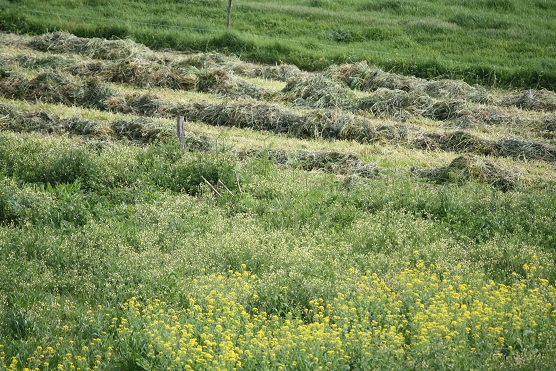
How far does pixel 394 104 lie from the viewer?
18.2 metres

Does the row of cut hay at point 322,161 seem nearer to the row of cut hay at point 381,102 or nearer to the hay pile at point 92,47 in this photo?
the row of cut hay at point 381,102

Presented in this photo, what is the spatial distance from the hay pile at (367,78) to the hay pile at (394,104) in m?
1.14

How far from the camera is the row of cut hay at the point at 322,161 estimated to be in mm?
13977

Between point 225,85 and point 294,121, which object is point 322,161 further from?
point 225,85

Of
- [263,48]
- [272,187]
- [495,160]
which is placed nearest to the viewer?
[272,187]

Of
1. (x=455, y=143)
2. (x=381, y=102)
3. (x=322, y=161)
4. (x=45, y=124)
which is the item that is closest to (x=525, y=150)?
(x=455, y=143)

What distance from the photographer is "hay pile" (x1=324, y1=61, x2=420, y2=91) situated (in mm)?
19812

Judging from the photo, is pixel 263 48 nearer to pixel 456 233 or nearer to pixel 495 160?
pixel 495 160

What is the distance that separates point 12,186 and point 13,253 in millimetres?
2220

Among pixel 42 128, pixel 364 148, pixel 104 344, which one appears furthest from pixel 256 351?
pixel 42 128

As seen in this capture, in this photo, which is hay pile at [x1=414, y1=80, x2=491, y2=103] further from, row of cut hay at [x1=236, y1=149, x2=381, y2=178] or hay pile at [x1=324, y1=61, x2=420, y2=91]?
row of cut hay at [x1=236, y1=149, x2=381, y2=178]

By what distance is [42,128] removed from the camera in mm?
15516

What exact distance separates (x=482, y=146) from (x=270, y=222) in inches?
241

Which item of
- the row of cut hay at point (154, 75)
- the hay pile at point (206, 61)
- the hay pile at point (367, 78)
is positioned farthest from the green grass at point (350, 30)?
the row of cut hay at point (154, 75)
